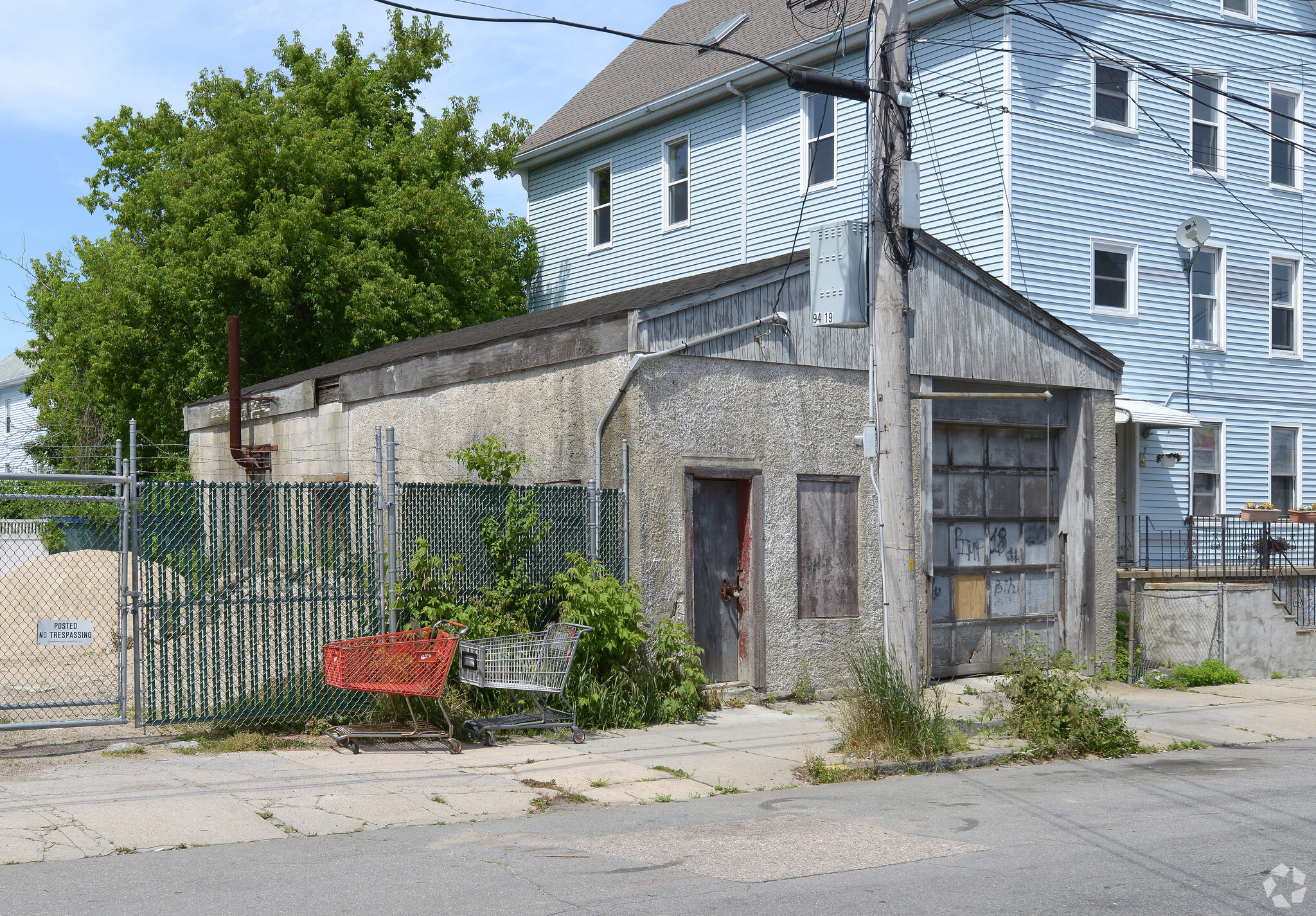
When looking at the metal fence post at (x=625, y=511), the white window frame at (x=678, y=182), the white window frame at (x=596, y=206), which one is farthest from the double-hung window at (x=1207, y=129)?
the metal fence post at (x=625, y=511)

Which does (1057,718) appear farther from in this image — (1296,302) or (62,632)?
(1296,302)

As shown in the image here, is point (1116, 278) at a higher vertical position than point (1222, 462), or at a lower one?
higher

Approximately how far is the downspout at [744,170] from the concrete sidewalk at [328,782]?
13.3m

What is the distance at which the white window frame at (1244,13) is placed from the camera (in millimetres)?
21859

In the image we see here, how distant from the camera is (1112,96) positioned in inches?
789

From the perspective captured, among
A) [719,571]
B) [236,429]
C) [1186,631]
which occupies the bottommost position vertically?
[1186,631]

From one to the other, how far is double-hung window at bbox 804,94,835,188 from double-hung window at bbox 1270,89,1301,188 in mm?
8208

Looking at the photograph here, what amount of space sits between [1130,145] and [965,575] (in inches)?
388

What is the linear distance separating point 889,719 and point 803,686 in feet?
9.01

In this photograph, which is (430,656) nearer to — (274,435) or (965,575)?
(965,575)

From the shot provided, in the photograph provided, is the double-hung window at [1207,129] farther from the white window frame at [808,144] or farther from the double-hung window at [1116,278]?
the white window frame at [808,144]

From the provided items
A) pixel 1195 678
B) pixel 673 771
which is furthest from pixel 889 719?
pixel 1195 678

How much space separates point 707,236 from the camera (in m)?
23.6

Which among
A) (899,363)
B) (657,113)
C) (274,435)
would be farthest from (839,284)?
(657,113)
